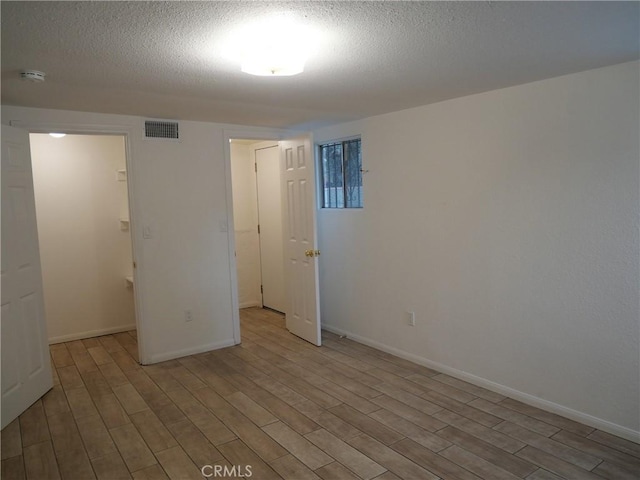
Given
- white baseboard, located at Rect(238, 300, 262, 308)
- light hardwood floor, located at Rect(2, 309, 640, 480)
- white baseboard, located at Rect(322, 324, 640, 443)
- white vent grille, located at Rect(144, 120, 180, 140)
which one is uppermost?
white vent grille, located at Rect(144, 120, 180, 140)

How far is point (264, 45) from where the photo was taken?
2090 millimetres

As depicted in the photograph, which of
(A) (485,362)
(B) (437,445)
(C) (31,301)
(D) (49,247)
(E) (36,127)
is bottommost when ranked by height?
(B) (437,445)

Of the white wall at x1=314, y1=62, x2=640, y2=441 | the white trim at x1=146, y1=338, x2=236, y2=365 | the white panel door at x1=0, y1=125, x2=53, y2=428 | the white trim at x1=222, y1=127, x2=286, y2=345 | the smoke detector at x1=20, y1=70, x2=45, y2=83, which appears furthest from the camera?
the white trim at x1=222, y1=127, x2=286, y2=345

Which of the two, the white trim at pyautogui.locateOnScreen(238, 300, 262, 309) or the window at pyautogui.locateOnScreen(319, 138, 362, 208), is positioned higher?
the window at pyautogui.locateOnScreen(319, 138, 362, 208)

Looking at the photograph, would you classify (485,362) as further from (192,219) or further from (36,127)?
(36,127)

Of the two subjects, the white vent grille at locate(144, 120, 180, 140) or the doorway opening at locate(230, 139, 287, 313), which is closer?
the white vent grille at locate(144, 120, 180, 140)

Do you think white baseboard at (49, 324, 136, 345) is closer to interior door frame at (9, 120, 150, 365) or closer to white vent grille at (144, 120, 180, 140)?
interior door frame at (9, 120, 150, 365)

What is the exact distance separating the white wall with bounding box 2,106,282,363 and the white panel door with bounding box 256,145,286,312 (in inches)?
46.2

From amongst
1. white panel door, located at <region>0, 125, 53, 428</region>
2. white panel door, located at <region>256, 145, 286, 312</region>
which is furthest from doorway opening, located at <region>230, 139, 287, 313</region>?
white panel door, located at <region>0, 125, 53, 428</region>

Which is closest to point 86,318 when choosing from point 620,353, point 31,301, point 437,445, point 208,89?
point 31,301

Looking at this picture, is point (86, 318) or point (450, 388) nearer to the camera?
point (450, 388)

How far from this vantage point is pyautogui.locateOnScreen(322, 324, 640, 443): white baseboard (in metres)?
2.69

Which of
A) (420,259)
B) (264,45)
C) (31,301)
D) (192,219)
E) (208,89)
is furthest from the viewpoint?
(192,219)

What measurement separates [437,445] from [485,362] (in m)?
0.99
